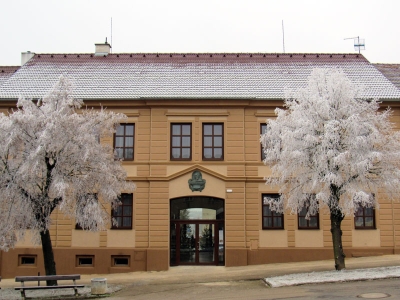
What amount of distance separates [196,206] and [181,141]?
327 cm

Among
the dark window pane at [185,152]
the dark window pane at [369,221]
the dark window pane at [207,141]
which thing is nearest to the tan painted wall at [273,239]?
the dark window pane at [369,221]

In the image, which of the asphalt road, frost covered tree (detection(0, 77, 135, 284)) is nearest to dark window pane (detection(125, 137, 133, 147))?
frost covered tree (detection(0, 77, 135, 284))

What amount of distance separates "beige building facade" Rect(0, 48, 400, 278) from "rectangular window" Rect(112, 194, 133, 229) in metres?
0.05

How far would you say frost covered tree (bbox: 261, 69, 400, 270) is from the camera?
17.5 m

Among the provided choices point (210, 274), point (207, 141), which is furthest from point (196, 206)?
point (210, 274)

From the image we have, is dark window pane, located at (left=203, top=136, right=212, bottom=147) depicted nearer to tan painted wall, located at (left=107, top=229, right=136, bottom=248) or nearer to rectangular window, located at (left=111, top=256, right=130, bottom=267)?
tan painted wall, located at (left=107, top=229, right=136, bottom=248)

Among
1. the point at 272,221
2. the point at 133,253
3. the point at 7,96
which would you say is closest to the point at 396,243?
the point at 272,221

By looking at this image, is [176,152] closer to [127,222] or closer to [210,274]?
[127,222]

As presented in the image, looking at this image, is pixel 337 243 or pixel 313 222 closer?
pixel 337 243

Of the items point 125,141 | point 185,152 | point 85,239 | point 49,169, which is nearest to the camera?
point 49,169

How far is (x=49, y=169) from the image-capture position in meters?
17.6

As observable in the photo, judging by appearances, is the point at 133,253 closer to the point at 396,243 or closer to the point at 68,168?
the point at 68,168

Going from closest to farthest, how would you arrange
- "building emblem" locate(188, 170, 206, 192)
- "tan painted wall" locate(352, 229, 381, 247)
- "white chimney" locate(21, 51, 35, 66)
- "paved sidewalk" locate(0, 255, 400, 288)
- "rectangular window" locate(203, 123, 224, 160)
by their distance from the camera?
"paved sidewalk" locate(0, 255, 400, 288)
"tan painted wall" locate(352, 229, 381, 247)
"building emblem" locate(188, 170, 206, 192)
"rectangular window" locate(203, 123, 224, 160)
"white chimney" locate(21, 51, 35, 66)

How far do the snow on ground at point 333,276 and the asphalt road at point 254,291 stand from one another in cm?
31
